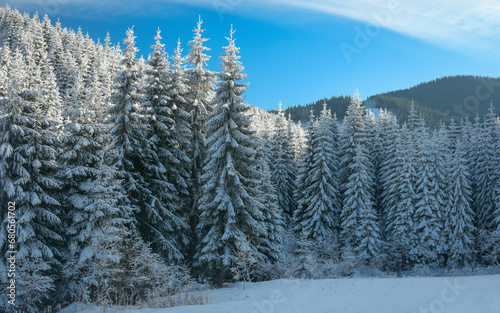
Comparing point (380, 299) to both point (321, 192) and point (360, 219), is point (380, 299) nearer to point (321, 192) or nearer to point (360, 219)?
point (360, 219)

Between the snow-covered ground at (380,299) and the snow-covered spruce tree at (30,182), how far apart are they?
910 cm

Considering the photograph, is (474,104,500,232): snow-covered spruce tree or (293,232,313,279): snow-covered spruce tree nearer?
(293,232,313,279): snow-covered spruce tree

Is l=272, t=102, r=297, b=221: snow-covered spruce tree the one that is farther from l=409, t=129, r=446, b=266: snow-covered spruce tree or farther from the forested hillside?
l=409, t=129, r=446, b=266: snow-covered spruce tree

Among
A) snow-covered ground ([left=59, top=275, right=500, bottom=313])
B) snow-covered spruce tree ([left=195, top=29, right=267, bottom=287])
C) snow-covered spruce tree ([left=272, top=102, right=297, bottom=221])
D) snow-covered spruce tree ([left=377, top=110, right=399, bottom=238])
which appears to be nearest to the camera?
snow-covered ground ([left=59, top=275, right=500, bottom=313])

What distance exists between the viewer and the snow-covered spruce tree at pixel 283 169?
142 feet

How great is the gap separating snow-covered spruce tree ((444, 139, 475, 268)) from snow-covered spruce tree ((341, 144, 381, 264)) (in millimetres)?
8413

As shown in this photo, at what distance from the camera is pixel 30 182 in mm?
19297

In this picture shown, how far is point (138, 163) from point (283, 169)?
949 inches

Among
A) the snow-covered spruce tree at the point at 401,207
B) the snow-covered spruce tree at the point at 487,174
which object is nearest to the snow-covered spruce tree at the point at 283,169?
the snow-covered spruce tree at the point at 401,207

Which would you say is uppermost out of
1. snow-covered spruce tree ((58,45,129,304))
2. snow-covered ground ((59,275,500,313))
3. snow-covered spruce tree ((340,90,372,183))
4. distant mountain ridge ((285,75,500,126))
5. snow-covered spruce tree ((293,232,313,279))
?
distant mountain ridge ((285,75,500,126))

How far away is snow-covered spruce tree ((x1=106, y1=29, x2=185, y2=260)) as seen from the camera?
70.2ft

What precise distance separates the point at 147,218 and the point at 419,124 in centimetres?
3986

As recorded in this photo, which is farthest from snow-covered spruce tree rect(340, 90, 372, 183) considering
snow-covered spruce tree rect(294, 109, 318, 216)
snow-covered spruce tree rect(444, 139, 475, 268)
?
snow-covered spruce tree rect(444, 139, 475, 268)

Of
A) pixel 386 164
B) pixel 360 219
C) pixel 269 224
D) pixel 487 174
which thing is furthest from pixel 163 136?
pixel 487 174
